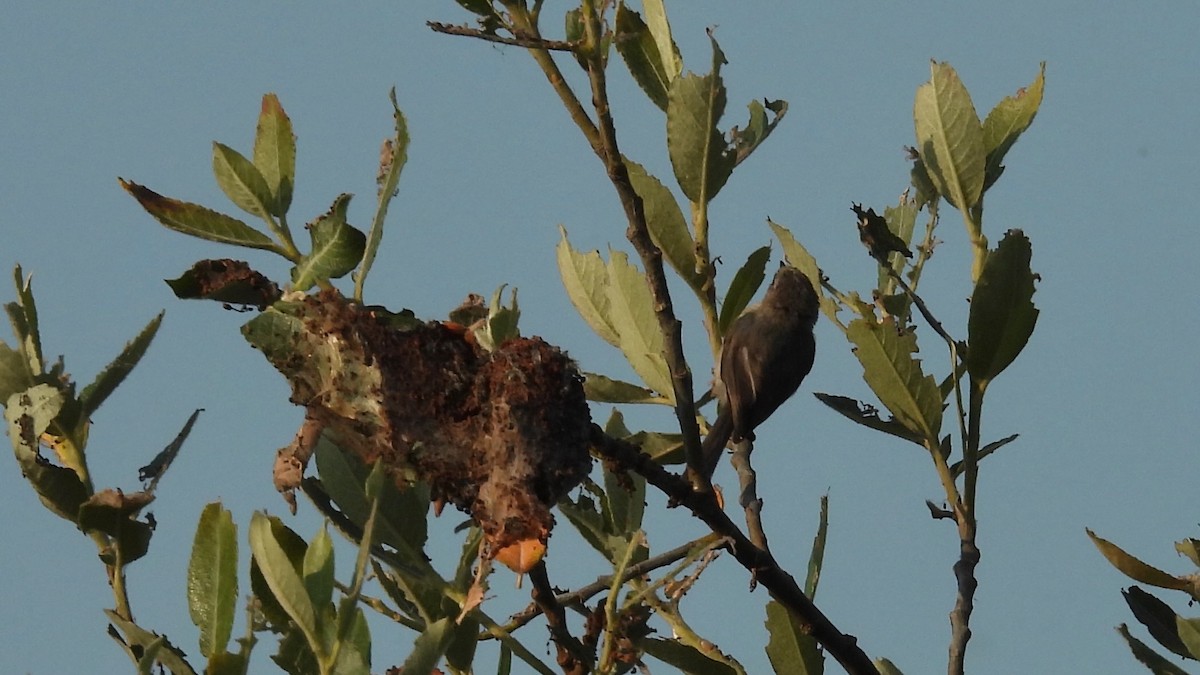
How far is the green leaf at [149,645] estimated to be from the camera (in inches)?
94.8

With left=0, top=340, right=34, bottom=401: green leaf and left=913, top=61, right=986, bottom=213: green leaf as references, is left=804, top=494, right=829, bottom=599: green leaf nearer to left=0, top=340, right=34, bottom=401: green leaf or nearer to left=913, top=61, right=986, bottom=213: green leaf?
left=913, top=61, right=986, bottom=213: green leaf

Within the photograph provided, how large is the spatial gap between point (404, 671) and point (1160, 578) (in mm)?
1885

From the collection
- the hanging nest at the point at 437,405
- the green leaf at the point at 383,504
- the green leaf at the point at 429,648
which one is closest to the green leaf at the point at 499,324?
the hanging nest at the point at 437,405

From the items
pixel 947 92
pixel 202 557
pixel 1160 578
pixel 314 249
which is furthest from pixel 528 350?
pixel 1160 578

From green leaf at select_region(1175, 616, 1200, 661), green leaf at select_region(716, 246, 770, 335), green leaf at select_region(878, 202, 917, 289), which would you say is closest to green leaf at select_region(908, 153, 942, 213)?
green leaf at select_region(878, 202, 917, 289)

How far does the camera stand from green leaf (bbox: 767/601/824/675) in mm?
3281

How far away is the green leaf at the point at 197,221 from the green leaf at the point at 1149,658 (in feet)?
6.86

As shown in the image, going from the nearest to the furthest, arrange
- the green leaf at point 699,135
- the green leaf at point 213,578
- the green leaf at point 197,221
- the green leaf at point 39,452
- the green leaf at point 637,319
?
the green leaf at point 213,578
the green leaf at point 39,452
the green leaf at point 197,221
the green leaf at point 699,135
the green leaf at point 637,319

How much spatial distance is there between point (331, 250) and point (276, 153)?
296mm

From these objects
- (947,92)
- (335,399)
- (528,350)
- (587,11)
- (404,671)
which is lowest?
(404,671)

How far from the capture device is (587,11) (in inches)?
118

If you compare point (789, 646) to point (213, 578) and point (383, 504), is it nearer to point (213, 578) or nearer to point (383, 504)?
point (383, 504)

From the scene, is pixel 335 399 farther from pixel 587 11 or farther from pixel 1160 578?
pixel 1160 578

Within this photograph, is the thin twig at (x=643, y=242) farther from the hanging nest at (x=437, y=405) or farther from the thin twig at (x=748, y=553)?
the hanging nest at (x=437, y=405)
